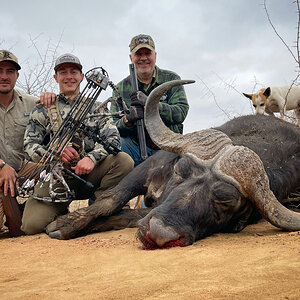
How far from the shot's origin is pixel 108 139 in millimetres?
4996

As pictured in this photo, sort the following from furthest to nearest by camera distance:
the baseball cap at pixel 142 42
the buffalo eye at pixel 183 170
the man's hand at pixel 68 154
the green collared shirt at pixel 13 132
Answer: the baseball cap at pixel 142 42, the green collared shirt at pixel 13 132, the man's hand at pixel 68 154, the buffalo eye at pixel 183 170

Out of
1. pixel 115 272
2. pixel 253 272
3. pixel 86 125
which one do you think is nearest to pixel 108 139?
pixel 86 125

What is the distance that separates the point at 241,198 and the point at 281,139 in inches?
49.0

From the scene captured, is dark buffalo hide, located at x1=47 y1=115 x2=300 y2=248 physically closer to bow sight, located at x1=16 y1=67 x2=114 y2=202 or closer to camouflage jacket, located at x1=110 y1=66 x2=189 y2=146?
bow sight, located at x1=16 y1=67 x2=114 y2=202

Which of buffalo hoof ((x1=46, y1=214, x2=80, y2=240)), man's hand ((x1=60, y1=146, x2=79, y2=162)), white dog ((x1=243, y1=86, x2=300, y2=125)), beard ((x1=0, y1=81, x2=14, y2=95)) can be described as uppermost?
white dog ((x1=243, y1=86, x2=300, y2=125))

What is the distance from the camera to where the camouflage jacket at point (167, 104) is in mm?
6078

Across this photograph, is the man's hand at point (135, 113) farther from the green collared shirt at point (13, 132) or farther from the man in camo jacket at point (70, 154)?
the green collared shirt at point (13, 132)

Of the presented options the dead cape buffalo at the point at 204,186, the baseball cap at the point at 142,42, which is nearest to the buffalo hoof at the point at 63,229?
the dead cape buffalo at the point at 204,186

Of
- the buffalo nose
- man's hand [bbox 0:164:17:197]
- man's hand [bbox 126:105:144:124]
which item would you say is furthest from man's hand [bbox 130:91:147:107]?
the buffalo nose

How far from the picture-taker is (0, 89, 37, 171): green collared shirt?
547 cm

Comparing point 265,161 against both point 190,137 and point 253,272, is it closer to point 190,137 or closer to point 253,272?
point 190,137

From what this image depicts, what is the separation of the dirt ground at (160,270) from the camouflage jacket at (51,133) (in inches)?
62.8

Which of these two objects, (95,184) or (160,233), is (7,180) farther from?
(160,233)

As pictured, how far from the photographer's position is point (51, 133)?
5043 millimetres
